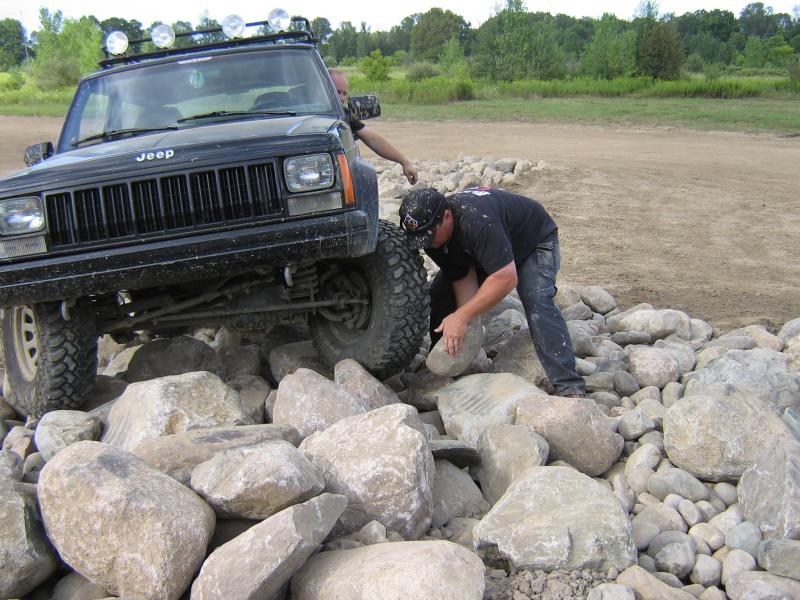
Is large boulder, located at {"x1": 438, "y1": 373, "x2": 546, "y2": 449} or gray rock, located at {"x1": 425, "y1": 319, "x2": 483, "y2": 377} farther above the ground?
gray rock, located at {"x1": 425, "y1": 319, "x2": 483, "y2": 377}

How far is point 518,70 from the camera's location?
40.8 meters

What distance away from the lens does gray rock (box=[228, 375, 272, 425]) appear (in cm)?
493

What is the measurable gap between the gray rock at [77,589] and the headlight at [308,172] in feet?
7.10

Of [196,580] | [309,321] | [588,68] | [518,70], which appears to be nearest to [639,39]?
[588,68]

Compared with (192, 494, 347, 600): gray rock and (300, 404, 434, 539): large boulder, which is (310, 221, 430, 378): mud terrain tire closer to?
(300, 404, 434, 539): large boulder

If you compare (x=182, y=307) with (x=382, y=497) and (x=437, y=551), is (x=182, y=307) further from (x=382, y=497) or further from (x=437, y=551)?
(x=437, y=551)

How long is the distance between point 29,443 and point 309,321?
1758mm

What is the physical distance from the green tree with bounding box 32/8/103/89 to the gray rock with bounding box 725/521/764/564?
133ft

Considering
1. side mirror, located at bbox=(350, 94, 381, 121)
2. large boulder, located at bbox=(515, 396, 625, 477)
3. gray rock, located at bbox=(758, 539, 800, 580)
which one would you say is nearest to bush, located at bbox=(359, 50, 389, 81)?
side mirror, located at bbox=(350, 94, 381, 121)

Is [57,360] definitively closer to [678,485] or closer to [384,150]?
[678,485]

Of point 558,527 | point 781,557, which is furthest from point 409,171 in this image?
point 781,557

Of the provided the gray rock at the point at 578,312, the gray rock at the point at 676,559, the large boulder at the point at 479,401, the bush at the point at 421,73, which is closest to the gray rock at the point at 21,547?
the large boulder at the point at 479,401

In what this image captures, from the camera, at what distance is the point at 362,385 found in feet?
15.7

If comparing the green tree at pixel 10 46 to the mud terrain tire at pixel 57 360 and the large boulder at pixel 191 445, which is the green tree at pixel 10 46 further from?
the large boulder at pixel 191 445
